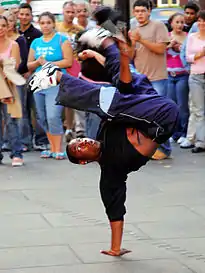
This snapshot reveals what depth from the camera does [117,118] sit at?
18.5 ft

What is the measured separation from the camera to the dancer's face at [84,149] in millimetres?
5684

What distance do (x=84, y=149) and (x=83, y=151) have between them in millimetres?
18

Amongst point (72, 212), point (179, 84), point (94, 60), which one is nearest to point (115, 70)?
point (72, 212)

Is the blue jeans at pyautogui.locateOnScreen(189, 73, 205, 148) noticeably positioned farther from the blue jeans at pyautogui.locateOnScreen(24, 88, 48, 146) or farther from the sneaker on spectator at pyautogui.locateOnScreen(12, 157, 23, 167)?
the sneaker on spectator at pyautogui.locateOnScreen(12, 157, 23, 167)

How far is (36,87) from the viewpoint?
5684 mm

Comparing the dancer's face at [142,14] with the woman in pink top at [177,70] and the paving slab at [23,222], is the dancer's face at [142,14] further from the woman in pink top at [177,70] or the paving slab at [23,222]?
the paving slab at [23,222]

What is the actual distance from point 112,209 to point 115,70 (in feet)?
3.52

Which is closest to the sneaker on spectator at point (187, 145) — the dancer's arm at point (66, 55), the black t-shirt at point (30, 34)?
the dancer's arm at point (66, 55)

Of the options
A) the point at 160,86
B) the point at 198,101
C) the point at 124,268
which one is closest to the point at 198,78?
the point at 198,101

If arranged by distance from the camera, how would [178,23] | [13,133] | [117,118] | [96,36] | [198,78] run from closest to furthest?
[117,118] < [96,36] < [13,133] < [198,78] < [178,23]

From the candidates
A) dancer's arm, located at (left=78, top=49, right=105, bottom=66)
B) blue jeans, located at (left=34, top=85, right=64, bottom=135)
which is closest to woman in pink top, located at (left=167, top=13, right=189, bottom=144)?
blue jeans, located at (left=34, top=85, right=64, bottom=135)

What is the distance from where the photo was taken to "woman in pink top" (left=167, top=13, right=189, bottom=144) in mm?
11961

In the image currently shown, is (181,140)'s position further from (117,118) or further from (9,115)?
(117,118)

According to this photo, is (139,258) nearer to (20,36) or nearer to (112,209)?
(112,209)
